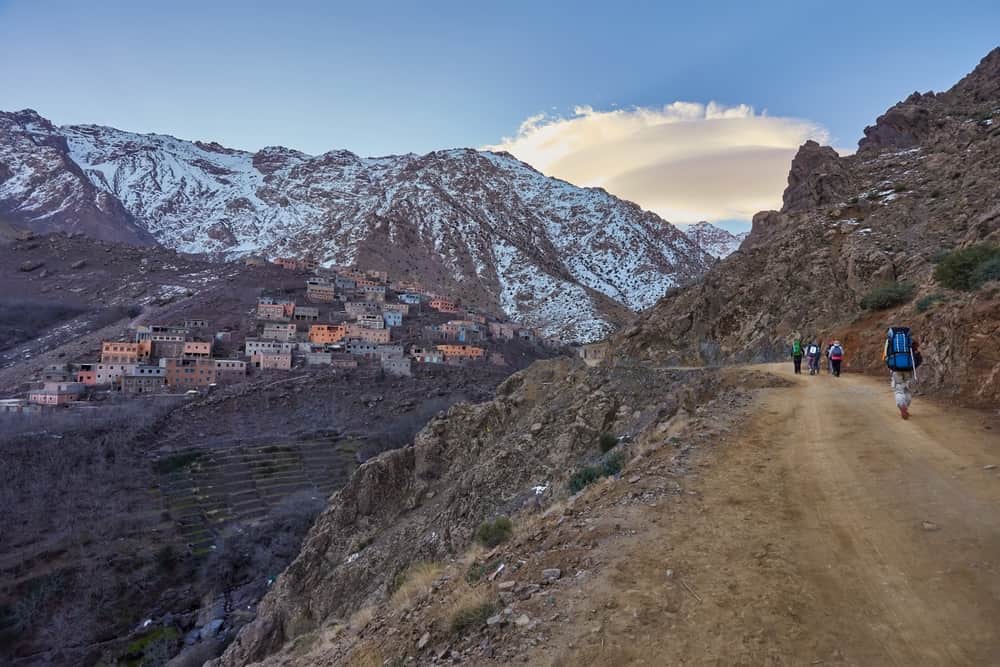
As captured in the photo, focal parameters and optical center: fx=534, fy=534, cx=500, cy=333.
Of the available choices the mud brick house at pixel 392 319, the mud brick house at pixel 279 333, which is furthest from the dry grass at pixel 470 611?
the mud brick house at pixel 392 319

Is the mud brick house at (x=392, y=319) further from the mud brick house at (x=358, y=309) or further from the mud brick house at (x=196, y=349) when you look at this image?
the mud brick house at (x=196, y=349)

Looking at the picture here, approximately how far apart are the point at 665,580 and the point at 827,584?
1051mm

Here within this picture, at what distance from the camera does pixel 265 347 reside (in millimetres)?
70750

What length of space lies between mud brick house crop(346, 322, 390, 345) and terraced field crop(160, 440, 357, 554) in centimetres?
2849

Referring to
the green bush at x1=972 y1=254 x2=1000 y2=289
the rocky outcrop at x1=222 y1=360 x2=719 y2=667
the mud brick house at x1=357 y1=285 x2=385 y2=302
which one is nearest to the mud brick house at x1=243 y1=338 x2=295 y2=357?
the mud brick house at x1=357 y1=285 x2=385 y2=302

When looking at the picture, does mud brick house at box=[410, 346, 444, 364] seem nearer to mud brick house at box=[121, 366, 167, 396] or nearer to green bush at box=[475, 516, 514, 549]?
mud brick house at box=[121, 366, 167, 396]

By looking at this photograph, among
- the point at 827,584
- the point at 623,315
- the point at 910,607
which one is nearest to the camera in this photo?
the point at 910,607

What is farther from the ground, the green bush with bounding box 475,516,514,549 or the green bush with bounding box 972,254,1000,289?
the green bush with bounding box 972,254,1000,289

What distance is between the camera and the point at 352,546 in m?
18.5

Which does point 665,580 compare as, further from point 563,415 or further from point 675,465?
point 563,415

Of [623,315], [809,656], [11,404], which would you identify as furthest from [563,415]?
[623,315]

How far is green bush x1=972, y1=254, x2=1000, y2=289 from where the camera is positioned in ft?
37.7

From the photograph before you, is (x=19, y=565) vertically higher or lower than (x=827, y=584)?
lower

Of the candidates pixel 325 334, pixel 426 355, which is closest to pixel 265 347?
pixel 325 334
